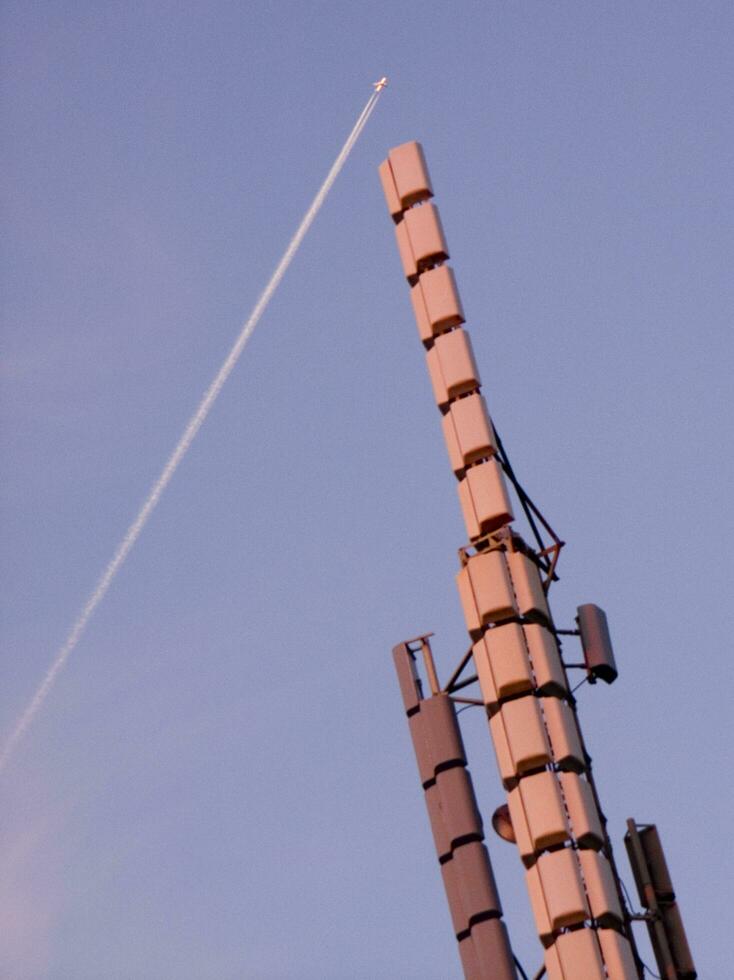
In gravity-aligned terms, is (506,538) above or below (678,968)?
above

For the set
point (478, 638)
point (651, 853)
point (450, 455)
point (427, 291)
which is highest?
point (427, 291)

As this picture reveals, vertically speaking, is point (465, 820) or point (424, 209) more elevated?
point (424, 209)

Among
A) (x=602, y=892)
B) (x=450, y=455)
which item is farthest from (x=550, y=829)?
(x=450, y=455)

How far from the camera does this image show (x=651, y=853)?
37594 millimetres

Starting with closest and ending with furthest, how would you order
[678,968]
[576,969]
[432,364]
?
[576,969]
[678,968]
[432,364]

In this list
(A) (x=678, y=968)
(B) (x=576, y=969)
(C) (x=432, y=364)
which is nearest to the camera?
(B) (x=576, y=969)

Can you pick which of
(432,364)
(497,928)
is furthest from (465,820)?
(432,364)

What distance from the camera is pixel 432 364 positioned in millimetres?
39250

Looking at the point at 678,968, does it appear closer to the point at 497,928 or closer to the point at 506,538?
the point at 497,928

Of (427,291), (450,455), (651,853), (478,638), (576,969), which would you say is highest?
(427,291)

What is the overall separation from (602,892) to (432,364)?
9140mm

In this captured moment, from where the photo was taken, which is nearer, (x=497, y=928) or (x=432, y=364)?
(x=497, y=928)

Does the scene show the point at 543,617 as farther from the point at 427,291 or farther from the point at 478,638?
the point at 427,291

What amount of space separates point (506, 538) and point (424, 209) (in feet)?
20.6
